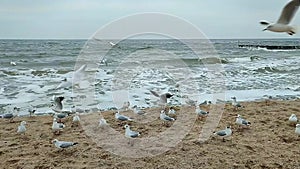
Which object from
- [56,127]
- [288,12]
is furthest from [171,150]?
[288,12]

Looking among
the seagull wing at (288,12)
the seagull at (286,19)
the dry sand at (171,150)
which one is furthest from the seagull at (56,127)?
the seagull wing at (288,12)

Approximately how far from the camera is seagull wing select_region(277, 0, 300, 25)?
14.8 ft

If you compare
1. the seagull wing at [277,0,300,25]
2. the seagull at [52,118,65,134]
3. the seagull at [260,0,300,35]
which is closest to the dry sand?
the seagull at [52,118,65,134]

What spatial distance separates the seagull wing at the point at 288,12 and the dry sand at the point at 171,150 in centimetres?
194

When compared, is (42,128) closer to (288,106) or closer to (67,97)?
(67,97)

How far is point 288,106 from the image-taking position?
29.1ft

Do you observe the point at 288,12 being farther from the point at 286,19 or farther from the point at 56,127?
the point at 56,127

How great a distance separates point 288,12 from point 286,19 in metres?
0.13

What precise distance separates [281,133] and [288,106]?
311 centimetres

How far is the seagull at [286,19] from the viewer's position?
14.8ft

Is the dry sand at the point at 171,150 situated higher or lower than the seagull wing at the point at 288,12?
lower

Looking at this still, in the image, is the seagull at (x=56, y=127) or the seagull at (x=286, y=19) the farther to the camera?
the seagull at (x=56, y=127)

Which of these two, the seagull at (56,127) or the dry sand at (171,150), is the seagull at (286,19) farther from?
the seagull at (56,127)

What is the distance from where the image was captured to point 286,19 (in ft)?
15.7
